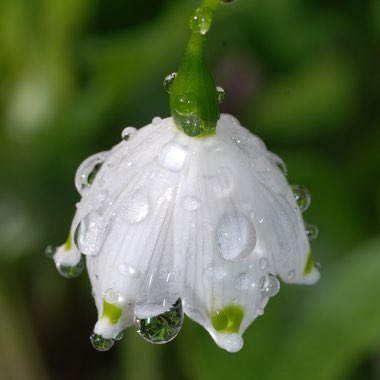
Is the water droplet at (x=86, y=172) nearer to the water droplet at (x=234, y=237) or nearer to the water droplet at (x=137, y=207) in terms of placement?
the water droplet at (x=137, y=207)

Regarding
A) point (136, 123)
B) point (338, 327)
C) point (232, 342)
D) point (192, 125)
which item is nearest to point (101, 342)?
point (232, 342)

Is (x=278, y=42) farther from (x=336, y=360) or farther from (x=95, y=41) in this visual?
(x=336, y=360)

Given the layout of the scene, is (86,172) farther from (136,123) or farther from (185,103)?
(136,123)

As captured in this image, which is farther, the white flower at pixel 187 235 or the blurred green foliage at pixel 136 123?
the blurred green foliage at pixel 136 123

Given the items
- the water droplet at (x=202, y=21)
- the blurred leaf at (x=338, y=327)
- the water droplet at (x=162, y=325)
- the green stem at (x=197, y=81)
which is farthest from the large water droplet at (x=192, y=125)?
the blurred leaf at (x=338, y=327)

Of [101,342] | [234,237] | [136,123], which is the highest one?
[234,237]

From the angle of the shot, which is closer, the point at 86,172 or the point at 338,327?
the point at 86,172

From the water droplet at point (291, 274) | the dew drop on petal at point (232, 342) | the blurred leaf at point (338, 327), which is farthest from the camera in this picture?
the blurred leaf at point (338, 327)
